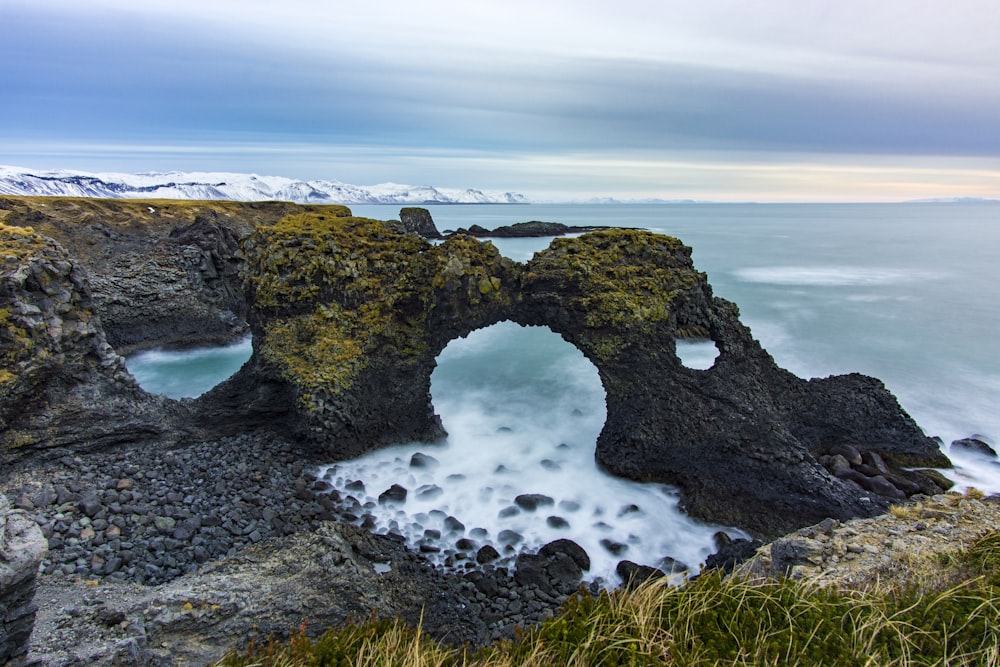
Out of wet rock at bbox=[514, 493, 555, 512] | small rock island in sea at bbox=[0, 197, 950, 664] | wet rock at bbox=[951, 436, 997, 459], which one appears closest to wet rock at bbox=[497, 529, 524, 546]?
small rock island in sea at bbox=[0, 197, 950, 664]

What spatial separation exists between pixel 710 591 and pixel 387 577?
710cm

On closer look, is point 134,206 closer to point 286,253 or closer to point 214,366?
point 214,366

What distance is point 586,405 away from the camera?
21516mm

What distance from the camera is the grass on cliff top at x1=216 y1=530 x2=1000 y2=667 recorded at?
5047 millimetres

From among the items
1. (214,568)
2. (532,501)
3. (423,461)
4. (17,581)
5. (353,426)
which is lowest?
(532,501)

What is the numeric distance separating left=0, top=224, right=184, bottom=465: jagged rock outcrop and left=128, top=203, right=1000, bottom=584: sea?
17.5ft

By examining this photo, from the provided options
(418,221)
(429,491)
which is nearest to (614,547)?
(429,491)

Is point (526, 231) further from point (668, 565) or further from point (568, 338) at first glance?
point (668, 565)

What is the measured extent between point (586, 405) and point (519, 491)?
288 inches

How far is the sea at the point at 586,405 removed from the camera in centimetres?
1341

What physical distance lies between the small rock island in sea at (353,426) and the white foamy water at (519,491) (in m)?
0.57

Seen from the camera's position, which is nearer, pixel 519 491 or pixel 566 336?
pixel 519 491

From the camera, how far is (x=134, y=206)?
133 ft

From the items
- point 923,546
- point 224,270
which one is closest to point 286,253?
→ point 923,546
